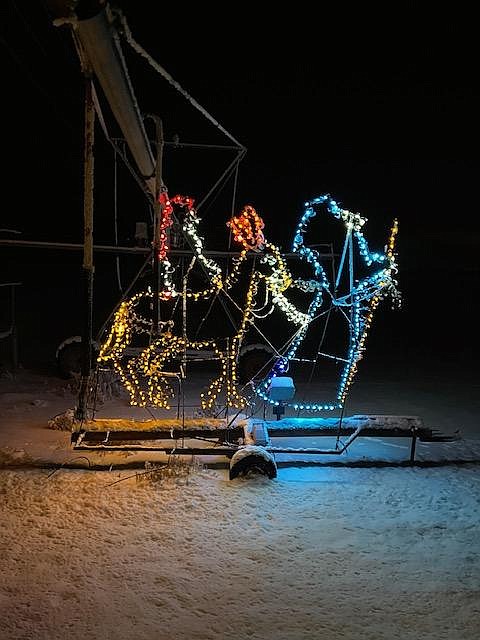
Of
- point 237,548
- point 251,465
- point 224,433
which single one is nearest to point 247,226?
point 224,433

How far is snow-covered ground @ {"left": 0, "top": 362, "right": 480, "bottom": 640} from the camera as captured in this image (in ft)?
12.5

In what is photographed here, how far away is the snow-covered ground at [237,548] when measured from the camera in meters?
3.81

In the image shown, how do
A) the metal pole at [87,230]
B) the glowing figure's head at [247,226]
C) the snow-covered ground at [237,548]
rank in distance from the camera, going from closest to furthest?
1. the snow-covered ground at [237,548]
2. the metal pole at [87,230]
3. the glowing figure's head at [247,226]

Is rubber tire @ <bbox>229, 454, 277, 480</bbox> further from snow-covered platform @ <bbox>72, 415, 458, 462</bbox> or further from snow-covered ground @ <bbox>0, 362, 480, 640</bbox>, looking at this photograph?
snow-covered platform @ <bbox>72, 415, 458, 462</bbox>

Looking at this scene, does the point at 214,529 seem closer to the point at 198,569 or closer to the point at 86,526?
the point at 198,569

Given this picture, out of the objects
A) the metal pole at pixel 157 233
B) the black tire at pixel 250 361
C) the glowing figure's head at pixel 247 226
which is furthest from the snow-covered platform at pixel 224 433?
the black tire at pixel 250 361

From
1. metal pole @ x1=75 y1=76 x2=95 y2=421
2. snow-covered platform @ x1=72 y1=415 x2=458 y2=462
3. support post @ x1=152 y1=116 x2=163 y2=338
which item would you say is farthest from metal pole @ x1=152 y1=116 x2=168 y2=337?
snow-covered platform @ x1=72 y1=415 x2=458 y2=462

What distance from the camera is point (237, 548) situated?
15.5ft

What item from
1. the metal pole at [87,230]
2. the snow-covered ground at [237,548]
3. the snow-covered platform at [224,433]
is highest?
the metal pole at [87,230]

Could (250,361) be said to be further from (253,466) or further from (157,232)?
(253,466)

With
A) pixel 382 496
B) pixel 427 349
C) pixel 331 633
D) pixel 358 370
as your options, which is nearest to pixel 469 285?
pixel 427 349

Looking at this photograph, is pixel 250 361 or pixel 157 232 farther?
pixel 250 361

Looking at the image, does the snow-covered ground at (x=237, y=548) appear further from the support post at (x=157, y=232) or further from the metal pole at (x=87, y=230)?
the support post at (x=157, y=232)

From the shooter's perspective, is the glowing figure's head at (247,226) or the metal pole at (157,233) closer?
the metal pole at (157,233)
